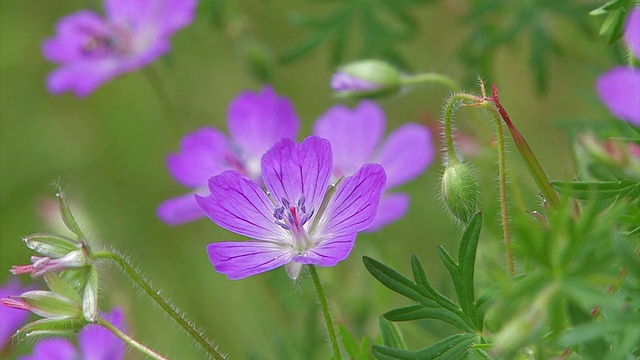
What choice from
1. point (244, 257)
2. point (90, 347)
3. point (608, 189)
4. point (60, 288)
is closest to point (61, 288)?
point (60, 288)

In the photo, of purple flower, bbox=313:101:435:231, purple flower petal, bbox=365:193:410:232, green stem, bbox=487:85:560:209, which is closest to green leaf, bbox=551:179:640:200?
green stem, bbox=487:85:560:209

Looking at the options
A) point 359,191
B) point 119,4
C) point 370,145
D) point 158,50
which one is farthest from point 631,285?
point 119,4

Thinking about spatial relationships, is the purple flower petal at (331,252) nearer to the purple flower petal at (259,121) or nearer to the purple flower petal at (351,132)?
the purple flower petal at (259,121)

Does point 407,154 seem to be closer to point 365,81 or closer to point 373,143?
point 373,143

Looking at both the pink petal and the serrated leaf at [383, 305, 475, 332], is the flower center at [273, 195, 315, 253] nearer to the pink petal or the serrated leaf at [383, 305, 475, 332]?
the serrated leaf at [383, 305, 475, 332]

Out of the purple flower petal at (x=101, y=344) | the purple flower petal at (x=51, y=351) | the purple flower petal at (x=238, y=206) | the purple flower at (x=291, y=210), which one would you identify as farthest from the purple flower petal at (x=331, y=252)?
the purple flower petal at (x=51, y=351)

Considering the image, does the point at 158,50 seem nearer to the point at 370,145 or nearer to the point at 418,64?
the point at 370,145
